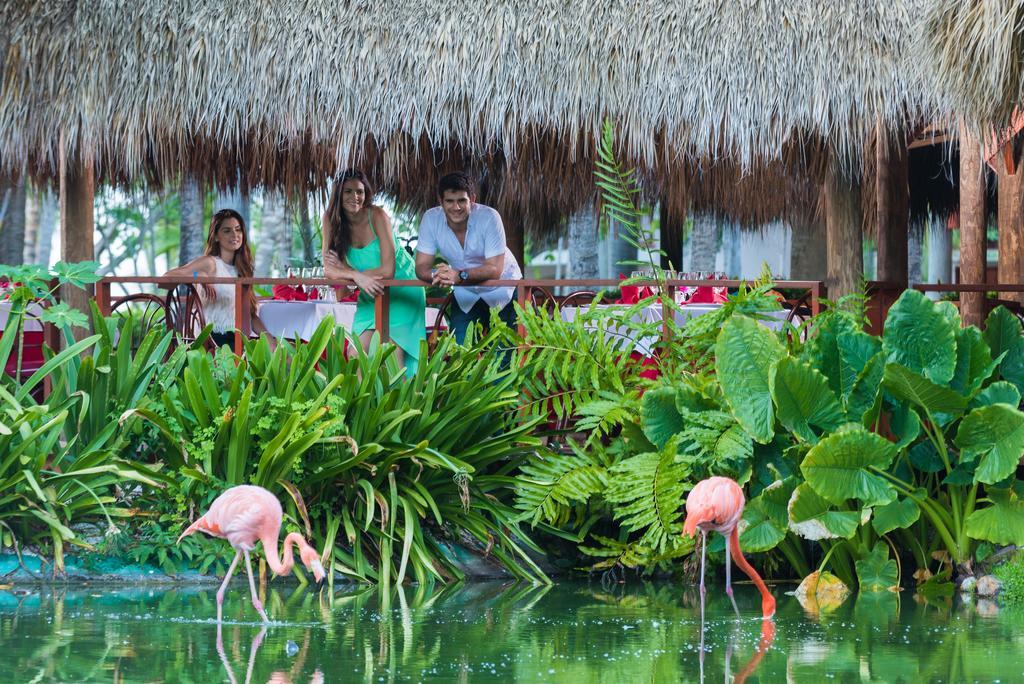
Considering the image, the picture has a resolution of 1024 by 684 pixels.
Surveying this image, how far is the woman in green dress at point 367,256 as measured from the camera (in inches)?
294

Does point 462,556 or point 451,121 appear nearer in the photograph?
point 462,556

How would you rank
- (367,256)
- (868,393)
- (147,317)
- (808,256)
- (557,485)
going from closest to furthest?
(868,393)
(557,485)
(147,317)
(367,256)
(808,256)

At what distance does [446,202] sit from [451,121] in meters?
0.58

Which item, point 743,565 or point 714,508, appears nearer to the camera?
point 714,508

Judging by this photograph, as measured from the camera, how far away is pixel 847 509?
5.73 m

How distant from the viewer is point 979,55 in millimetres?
5746

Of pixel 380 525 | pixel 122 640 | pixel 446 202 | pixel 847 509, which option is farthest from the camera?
pixel 446 202

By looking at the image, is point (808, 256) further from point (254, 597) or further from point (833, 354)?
point (254, 597)

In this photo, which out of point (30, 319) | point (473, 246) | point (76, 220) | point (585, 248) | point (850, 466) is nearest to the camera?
point (850, 466)

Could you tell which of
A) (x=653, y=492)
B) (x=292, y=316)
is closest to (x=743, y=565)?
(x=653, y=492)

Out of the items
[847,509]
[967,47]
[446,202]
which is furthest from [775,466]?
[446,202]

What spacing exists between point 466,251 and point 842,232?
A: 8.30 feet

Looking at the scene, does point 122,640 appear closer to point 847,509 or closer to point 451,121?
point 847,509

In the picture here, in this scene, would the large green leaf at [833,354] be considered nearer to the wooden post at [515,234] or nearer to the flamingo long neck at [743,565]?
the flamingo long neck at [743,565]
